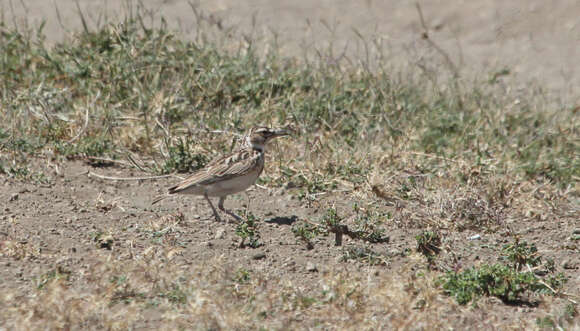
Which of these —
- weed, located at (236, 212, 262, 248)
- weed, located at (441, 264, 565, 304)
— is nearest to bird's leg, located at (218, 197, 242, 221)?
weed, located at (236, 212, 262, 248)

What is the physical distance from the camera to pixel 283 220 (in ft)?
23.8

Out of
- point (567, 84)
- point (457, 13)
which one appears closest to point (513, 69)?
point (567, 84)

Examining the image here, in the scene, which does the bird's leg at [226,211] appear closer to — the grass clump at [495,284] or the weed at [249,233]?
the weed at [249,233]

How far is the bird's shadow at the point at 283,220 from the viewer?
7.16m

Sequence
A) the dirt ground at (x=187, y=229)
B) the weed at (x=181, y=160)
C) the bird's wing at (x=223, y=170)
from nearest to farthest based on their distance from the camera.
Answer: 1. the dirt ground at (x=187, y=229)
2. the bird's wing at (x=223, y=170)
3. the weed at (x=181, y=160)

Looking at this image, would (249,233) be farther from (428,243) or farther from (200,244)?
(428,243)

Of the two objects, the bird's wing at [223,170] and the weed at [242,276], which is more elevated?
the bird's wing at [223,170]

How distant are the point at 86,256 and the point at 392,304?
218 cm

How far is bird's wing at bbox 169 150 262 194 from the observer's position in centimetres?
713

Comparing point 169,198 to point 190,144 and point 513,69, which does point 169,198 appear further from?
point 513,69

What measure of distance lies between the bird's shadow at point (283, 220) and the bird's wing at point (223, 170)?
451 mm

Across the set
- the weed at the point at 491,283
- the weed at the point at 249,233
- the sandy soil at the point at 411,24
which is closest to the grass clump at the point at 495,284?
the weed at the point at 491,283

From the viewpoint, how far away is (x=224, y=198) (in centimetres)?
756

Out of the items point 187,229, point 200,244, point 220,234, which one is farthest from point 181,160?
point 200,244
